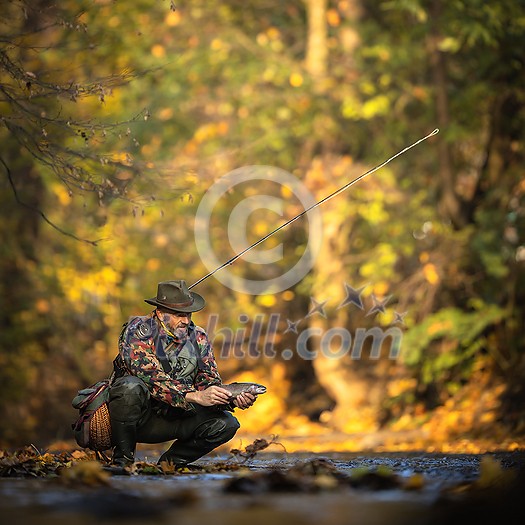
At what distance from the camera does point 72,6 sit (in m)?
19.4

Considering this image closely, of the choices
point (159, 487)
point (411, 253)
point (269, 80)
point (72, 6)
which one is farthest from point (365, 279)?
point (159, 487)

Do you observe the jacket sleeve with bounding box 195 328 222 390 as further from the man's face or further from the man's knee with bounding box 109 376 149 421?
the man's knee with bounding box 109 376 149 421

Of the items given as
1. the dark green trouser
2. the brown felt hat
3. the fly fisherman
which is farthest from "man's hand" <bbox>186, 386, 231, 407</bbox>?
the brown felt hat

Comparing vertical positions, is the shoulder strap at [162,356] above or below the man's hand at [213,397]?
above

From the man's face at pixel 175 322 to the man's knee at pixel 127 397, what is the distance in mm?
482

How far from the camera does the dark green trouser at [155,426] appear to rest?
8.05 m

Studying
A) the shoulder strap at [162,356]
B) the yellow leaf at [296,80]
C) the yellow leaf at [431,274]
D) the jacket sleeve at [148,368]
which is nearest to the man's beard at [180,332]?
the shoulder strap at [162,356]

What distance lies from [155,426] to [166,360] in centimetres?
47

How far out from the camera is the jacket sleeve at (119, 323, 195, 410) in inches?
316

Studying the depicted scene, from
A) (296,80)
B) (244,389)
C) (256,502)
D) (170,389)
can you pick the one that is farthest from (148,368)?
(296,80)

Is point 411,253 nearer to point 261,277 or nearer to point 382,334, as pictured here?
point 382,334

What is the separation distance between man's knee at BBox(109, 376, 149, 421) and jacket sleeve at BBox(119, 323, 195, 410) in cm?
6

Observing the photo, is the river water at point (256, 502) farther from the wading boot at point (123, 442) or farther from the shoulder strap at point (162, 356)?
the shoulder strap at point (162, 356)

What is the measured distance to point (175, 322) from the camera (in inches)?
329
